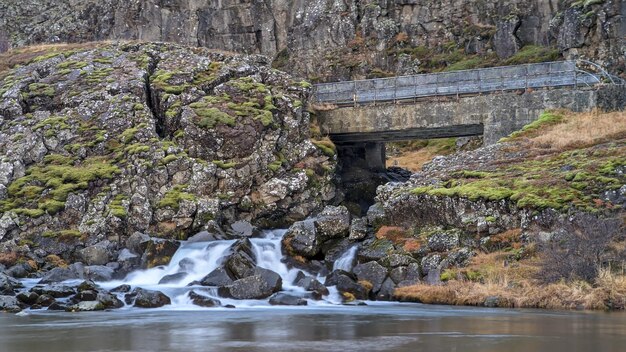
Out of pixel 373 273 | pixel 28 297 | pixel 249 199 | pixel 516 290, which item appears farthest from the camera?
pixel 249 199

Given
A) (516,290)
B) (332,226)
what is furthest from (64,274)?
(516,290)

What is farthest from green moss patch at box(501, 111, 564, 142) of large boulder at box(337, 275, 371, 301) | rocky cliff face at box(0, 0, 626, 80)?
large boulder at box(337, 275, 371, 301)

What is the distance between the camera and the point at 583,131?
4666 cm

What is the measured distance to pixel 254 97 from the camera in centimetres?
5519

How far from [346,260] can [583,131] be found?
53.2 feet

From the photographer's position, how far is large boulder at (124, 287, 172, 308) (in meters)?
34.4

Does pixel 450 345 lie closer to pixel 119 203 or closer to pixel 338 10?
pixel 119 203

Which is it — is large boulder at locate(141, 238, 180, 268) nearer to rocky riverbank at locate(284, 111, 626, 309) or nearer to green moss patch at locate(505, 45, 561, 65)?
rocky riverbank at locate(284, 111, 626, 309)

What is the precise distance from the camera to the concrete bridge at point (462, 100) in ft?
168

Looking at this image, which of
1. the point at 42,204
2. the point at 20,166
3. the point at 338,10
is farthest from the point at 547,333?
the point at 338,10

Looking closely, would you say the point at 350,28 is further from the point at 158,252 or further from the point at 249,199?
the point at 158,252

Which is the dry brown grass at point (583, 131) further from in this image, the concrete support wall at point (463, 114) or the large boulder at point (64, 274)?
the large boulder at point (64, 274)

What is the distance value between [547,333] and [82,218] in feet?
98.8

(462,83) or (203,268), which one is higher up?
(462,83)
